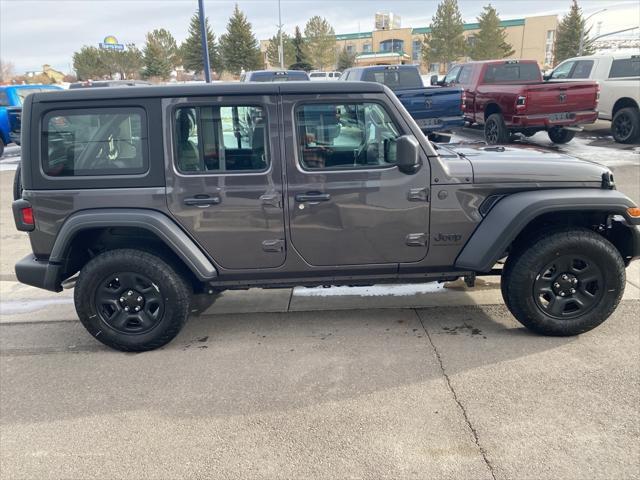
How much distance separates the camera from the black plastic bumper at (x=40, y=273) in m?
3.53

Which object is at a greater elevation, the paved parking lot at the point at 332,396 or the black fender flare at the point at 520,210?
the black fender flare at the point at 520,210

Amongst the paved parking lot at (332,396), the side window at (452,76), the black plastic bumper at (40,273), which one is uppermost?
the side window at (452,76)

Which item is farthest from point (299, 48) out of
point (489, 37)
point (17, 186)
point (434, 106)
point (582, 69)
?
point (17, 186)

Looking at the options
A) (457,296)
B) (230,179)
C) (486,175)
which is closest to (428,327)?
(457,296)

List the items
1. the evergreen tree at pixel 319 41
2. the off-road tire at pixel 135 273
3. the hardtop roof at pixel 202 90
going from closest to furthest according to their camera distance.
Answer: the hardtop roof at pixel 202 90, the off-road tire at pixel 135 273, the evergreen tree at pixel 319 41

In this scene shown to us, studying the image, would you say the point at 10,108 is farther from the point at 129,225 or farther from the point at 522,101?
the point at 522,101

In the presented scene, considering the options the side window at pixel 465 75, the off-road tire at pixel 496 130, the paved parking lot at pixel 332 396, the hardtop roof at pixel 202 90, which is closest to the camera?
the paved parking lot at pixel 332 396

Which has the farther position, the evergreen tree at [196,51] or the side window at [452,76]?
the evergreen tree at [196,51]

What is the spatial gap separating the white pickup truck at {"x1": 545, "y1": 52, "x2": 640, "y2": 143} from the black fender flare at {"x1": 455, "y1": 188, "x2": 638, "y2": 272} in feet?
32.1

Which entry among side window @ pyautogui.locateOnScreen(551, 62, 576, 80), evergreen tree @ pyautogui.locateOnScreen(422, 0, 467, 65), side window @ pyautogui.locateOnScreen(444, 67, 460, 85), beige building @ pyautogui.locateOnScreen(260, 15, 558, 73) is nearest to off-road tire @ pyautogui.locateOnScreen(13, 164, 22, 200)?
side window @ pyautogui.locateOnScreen(444, 67, 460, 85)

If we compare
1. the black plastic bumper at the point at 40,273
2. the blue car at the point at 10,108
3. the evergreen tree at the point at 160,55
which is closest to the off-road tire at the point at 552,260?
the black plastic bumper at the point at 40,273

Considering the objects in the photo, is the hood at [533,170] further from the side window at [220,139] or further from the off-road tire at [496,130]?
the off-road tire at [496,130]

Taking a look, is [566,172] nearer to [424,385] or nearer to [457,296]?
[457,296]

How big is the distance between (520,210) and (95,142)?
116 inches
